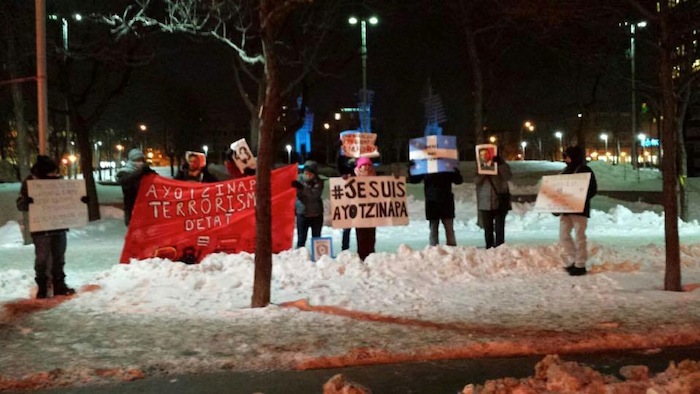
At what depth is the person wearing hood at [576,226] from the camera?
10016mm

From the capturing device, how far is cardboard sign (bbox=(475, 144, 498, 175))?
11945mm

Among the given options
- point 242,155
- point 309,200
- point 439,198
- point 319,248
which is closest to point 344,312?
point 319,248

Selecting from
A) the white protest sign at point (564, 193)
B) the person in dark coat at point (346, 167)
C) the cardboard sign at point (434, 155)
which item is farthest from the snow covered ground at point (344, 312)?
the cardboard sign at point (434, 155)

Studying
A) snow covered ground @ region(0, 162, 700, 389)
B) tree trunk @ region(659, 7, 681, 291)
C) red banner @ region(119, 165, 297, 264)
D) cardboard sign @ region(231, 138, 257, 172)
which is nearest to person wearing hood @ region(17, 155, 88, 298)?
snow covered ground @ region(0, 162, 700, 389)

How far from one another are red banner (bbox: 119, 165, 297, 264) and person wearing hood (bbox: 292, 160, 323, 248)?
15 centimetres

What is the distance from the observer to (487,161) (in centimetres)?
1197

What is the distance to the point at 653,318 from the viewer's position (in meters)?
7.77

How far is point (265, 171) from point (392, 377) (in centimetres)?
320

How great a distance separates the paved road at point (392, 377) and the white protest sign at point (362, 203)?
4780mm

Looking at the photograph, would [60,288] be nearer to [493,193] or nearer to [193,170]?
[193,170]

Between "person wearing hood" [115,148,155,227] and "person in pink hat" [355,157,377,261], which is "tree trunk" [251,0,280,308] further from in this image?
"person wearing hood" [115,148,155,227]

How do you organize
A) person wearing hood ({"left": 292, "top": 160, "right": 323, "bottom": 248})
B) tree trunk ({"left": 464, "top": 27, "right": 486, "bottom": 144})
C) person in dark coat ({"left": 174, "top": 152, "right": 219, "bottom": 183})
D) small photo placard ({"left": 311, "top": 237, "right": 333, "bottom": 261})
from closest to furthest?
1. small photo placard ({"left": 311, "top": 237, "right": 333, "bottom": 261})
2. person wearing hood ({"left": 292, "top": 160, "right": 323, "bottom": 248})
3. person in dark coat ({"left": 174, "top": 152, "right": 219, "bottom": 183})
4. tree trunk ({"left": 464, "top": 27, "right": 486, "bottom": 144})

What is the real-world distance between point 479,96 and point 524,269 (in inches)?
349

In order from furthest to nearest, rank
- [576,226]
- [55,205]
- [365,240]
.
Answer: [365,240], [576,226], [55,205]
